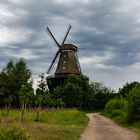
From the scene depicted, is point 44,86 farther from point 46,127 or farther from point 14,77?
point 46,127

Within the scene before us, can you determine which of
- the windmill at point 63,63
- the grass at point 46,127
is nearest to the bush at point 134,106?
the grass at point 46,127

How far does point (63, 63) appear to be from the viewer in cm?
11144

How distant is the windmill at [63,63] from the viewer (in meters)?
111

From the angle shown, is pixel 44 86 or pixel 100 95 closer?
pixel 44 86

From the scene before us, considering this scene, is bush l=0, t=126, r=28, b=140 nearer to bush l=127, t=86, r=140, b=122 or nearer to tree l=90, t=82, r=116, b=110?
bush l=127, t=86, r=140, b=122

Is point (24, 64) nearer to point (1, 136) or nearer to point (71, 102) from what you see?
point (71, 102)

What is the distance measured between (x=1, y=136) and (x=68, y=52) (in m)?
92.5

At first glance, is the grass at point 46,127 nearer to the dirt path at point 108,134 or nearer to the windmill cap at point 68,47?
the dirt path at point 108,134

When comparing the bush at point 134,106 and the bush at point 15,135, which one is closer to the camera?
the bush at point 15,135

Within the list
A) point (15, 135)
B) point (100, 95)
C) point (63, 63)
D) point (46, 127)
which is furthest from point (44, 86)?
point (15, 135)

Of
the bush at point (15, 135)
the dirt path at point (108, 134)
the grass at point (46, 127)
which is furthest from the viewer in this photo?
the dirt path at point (108, 134)

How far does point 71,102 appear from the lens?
11025 centimetres

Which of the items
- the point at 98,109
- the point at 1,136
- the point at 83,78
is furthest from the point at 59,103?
the point at 1,136

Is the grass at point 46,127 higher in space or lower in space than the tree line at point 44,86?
lower
